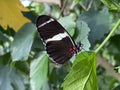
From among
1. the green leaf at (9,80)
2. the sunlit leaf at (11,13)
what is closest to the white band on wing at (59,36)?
the sunlit leaf at (11,13)

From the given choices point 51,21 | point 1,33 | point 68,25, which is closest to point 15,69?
point 1,33

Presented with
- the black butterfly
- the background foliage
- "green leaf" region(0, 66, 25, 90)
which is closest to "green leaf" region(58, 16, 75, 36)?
the background foliage

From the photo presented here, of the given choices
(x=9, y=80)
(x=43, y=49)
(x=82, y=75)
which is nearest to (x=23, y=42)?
(x=43, y=49)

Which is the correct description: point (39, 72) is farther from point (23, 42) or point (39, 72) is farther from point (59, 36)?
point (59, 36)

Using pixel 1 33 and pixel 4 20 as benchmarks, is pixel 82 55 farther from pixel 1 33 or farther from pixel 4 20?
pixel 1 33

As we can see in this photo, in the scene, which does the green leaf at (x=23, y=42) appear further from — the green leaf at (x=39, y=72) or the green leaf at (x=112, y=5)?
the green leaf at (x=112, y=5)

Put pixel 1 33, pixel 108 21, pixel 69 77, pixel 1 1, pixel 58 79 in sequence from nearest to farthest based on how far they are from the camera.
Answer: pixel 69 77, pixel 1 1, pixel 108 21, pixel 1 33, pixel 58 79
